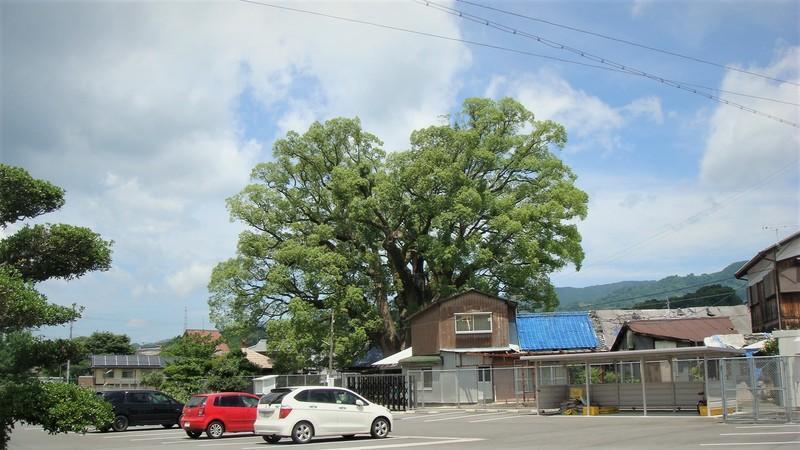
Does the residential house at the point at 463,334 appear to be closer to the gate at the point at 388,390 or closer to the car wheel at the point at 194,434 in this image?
the gate at the point at 388,390

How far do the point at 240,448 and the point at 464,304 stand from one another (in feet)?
86.7

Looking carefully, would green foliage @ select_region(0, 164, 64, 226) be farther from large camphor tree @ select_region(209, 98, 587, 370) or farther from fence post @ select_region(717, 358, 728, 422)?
large camphor tree @ select_region(209, 98, 587, 370)

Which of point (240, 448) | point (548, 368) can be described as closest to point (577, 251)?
point (548, 368)

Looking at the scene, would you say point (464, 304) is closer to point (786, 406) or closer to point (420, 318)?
point (420, 318)

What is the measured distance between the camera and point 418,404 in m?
39.5

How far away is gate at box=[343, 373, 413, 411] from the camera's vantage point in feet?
129

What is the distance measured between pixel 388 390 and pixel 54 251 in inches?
1166

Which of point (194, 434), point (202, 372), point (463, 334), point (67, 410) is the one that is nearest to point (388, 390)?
point (463, 334)

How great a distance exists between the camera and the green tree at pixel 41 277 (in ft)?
38.3

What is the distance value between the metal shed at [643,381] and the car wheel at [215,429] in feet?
41.9

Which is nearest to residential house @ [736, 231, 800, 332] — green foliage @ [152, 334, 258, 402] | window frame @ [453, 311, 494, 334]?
window frame @ [453, 311, 494, 334]

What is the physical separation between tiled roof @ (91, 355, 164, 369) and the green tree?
68.5m

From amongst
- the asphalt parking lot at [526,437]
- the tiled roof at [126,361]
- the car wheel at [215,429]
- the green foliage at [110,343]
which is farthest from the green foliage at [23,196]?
the green foliage at [110,343]

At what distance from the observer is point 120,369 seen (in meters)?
76.7
